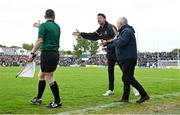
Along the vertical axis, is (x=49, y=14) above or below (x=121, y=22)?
above

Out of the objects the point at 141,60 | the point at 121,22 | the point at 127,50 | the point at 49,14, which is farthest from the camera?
the point at 141,60

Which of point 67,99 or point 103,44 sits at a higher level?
point 103,44

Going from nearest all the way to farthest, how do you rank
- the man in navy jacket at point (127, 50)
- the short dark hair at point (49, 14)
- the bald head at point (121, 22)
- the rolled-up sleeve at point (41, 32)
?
the rolled-up sleeve at point (41, 32), the short dark hair at point (49, 14), the man in navy jacket at point (127, 50), the bald head at point (121, 22)

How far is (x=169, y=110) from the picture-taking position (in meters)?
9.87

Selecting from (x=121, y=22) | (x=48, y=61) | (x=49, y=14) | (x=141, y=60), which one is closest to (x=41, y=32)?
→ (x=49, y=14)

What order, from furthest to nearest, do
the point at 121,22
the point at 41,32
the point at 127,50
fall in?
the point at 121,22 < the point at 127,50 < the point at 41,32

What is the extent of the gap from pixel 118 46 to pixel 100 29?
2.30 meters

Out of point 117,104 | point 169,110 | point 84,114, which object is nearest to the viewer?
point 84,114

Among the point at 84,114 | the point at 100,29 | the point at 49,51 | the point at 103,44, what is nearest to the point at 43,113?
the point at 84,114

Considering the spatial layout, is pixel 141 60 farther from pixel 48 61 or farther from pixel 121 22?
pixel 48 61

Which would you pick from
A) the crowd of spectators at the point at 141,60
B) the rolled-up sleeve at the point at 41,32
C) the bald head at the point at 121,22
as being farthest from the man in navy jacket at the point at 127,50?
the crowd of spectators at the point at 141,60

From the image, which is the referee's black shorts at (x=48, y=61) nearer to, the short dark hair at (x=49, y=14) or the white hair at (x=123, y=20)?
the short dark hair at (x=49, y=14)

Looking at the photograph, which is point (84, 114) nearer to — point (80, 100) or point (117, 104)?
point (117, 104)

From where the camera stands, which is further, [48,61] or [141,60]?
[141,60]
